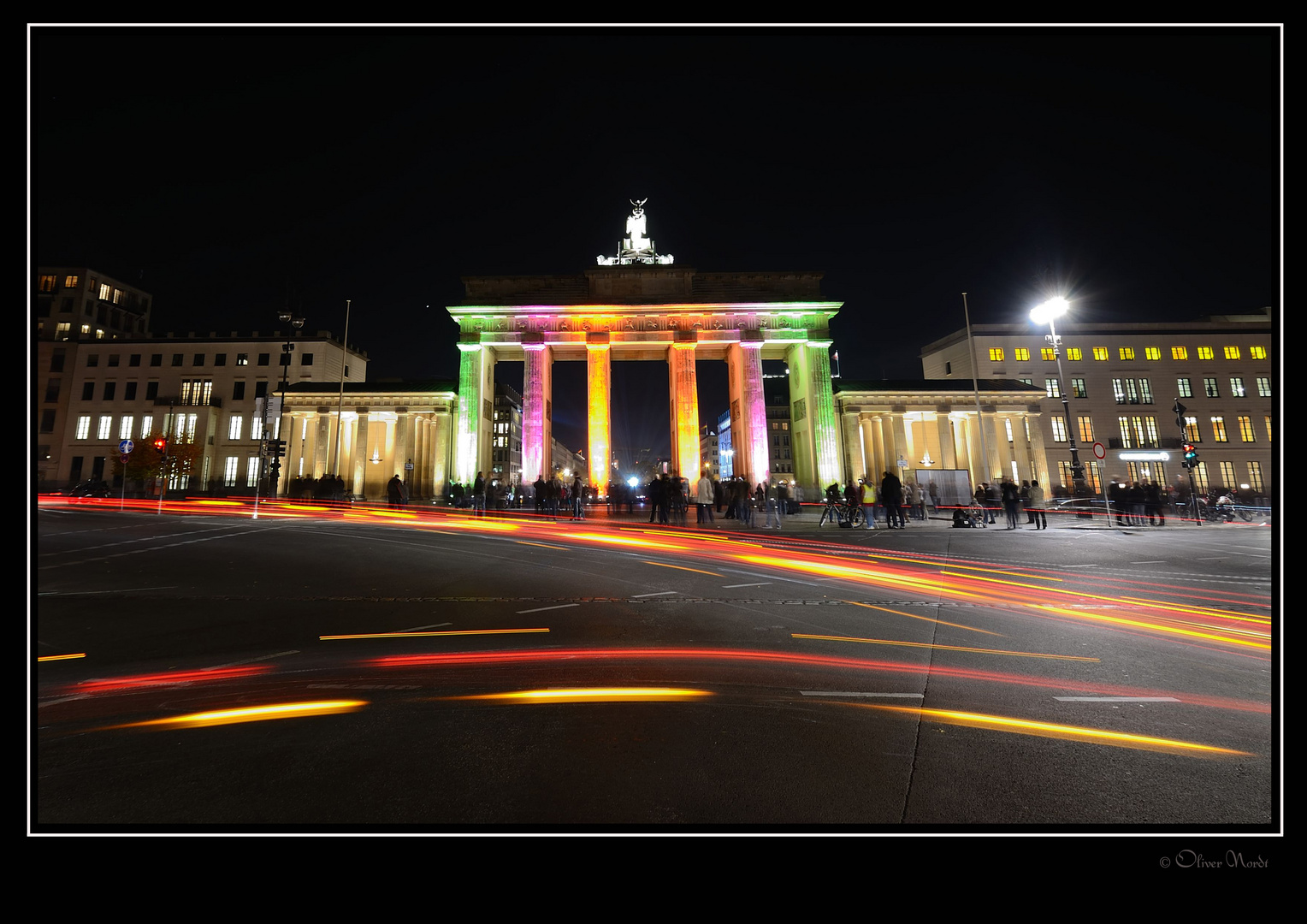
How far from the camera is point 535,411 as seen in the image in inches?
1502

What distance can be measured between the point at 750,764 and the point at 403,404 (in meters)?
45.2

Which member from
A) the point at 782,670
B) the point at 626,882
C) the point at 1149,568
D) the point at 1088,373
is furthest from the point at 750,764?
the point at 1088,373

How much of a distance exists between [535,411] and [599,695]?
36.2 metres

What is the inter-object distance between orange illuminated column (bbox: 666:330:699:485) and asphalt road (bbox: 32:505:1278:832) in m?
30.3

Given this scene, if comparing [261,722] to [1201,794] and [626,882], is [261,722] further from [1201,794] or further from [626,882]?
[1201,794]

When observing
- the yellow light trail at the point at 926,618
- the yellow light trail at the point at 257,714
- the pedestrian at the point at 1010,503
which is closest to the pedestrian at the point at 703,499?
the pedestrian at the point at 1010,503

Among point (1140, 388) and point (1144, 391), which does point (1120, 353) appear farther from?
point (1144, 391)

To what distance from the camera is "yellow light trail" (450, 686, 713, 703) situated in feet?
10.8

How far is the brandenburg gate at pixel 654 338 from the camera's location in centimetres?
3853

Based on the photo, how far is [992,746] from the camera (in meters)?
2.59

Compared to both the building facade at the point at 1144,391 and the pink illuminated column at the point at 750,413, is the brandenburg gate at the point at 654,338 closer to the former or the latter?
the pink illuminated column at the point at 750,413

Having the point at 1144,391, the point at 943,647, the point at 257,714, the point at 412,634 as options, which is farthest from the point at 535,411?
the point at 1144,391

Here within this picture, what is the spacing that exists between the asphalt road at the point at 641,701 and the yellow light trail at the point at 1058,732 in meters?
0.02

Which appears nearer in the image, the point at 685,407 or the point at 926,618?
the point at 926,618
